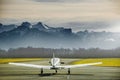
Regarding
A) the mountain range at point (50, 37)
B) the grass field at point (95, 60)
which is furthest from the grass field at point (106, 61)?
the mountain range at point (50, 37)

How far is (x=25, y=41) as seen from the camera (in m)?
12.4

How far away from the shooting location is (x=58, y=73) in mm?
12312

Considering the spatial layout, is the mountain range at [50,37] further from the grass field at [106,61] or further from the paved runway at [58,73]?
the paved runway at [58,73]

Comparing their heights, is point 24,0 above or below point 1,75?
above

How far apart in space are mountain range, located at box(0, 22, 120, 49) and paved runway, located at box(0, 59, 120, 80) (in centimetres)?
32

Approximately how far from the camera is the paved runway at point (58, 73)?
1231 centimetres

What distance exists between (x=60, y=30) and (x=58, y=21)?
154 millimetres

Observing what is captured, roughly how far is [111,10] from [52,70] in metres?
1.40

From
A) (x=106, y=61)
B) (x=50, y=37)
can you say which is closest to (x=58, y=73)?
(x=50, y=37)

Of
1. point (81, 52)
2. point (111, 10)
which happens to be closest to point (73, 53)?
point (81, 52)

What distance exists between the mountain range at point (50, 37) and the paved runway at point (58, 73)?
318 millimetres

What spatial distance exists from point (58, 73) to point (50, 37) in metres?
0.62

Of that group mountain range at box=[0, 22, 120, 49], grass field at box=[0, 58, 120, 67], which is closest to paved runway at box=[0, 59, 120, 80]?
grass field at box=[0, 58, 120, 67]

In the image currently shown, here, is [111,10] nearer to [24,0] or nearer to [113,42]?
[113,42]
